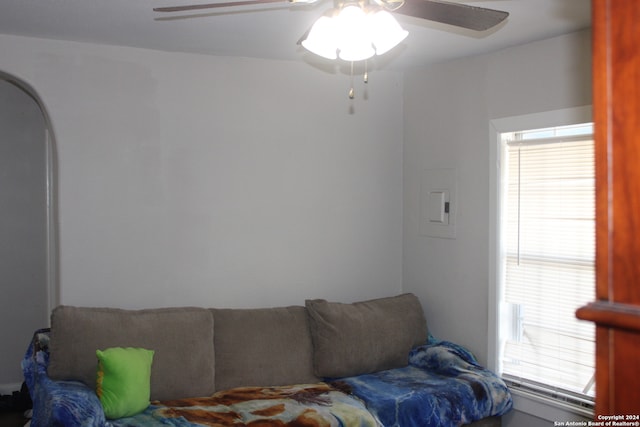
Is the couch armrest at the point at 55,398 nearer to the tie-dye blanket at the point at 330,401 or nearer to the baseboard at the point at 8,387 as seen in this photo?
the tie-dye blanket at the point at 330,401

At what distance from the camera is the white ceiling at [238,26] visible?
9.07ft

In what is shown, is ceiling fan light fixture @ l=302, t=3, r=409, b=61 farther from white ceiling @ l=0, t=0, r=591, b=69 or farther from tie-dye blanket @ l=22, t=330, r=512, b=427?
tie-dye blanket @ l=22, t=330, r=512, b=427

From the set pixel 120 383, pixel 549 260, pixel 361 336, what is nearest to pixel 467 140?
pixel 549 260

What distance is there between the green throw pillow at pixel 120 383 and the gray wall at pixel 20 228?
7.26 ft

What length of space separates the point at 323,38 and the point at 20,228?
11.9 ft

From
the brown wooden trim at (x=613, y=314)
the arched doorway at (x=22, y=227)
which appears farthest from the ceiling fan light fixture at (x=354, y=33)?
the arched doorway at (x=22, y=227)

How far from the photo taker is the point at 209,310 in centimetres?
346

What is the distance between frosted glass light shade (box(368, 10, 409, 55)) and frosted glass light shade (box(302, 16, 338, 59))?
0.44ft

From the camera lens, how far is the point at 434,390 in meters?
3.29

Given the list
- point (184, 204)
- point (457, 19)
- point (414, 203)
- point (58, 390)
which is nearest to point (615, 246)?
point (457, 19)

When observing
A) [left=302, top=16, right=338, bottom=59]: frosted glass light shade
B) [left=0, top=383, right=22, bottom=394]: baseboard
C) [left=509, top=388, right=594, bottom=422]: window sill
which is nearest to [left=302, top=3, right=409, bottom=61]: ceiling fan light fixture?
[left=302, top=16, right=338, bottom=59]: frosted glass light shade

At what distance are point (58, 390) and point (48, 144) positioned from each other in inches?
97.6

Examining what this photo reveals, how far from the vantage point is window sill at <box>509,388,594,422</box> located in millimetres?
3152

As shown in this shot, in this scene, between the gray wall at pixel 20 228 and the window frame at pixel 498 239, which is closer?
the window frame at pixel 498 239
